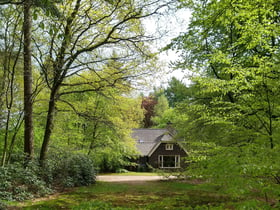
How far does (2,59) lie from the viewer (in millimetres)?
8875

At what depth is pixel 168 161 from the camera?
29219 millimetres

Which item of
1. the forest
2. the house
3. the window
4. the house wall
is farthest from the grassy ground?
the window

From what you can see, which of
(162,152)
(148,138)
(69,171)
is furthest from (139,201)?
(148,138)

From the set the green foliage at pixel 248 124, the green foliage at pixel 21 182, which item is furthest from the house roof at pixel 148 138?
the green foliage at pixel 21 182

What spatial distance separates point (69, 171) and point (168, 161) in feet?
60.8

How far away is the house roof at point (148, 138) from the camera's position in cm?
2952

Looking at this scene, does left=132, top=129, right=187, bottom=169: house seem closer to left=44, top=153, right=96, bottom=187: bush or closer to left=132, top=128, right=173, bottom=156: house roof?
left=132, top=128, right=173, bottom=156: house roof

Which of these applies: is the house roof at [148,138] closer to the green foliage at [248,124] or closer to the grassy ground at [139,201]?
the grassy ground at [139,201]

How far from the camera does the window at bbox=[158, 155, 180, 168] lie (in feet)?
94.8

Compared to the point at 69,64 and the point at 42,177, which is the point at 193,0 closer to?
the point at 69,64

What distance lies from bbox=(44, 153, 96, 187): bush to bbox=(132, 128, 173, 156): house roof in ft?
52.5

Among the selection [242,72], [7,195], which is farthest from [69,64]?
[242,72]

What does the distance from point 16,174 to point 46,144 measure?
7.18ft

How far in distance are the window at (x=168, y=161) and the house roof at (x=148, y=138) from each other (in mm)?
1674
